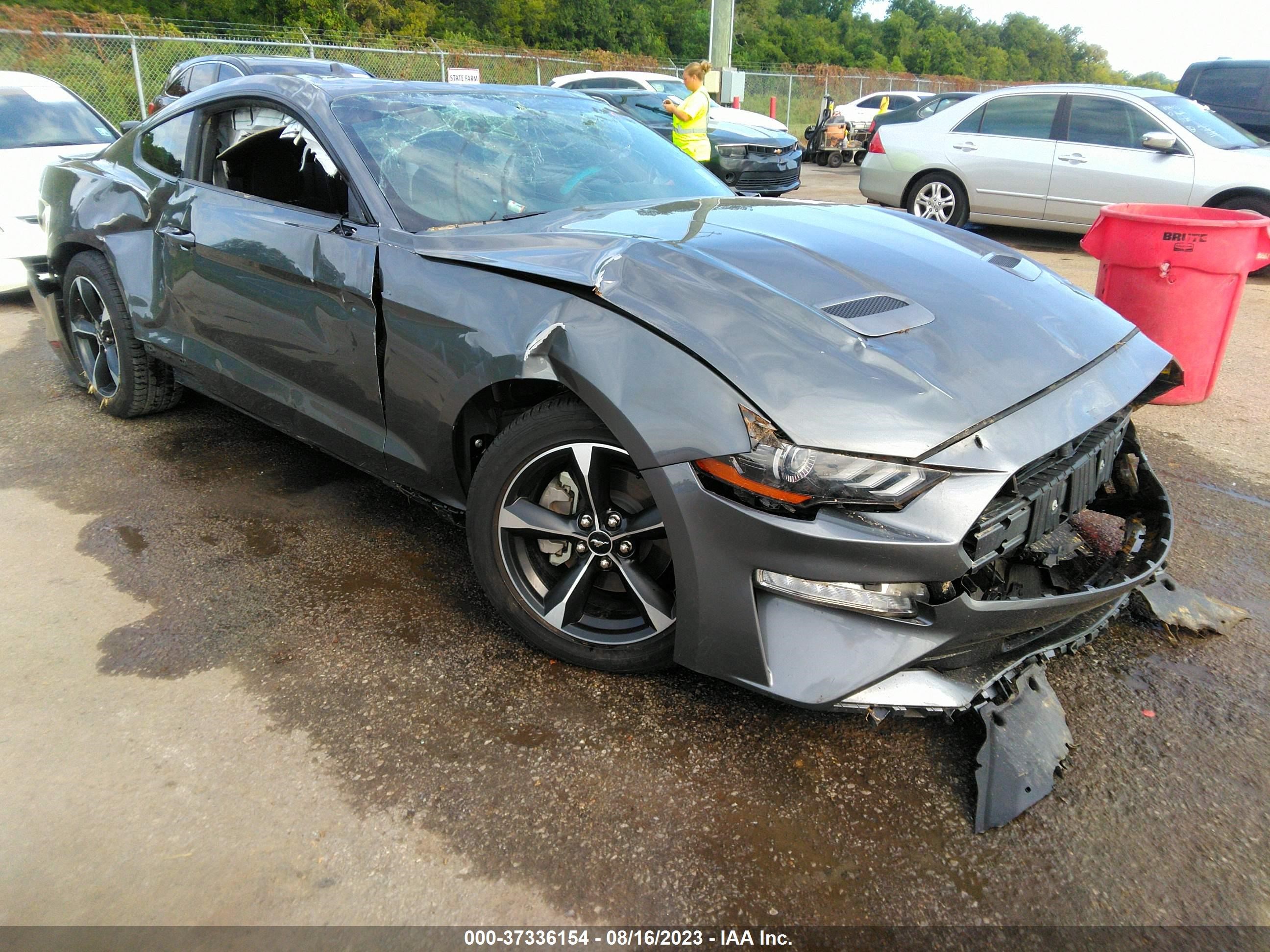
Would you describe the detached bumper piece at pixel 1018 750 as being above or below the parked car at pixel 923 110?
below

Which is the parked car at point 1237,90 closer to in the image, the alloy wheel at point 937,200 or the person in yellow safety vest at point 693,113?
the alloy wheel at point 937,200

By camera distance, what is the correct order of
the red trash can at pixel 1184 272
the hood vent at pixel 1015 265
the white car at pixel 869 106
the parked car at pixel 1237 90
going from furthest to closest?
the white car at pixel 869 106
the parked car at pixel 1237 90
the red trash can at pixel 1184 272
the hood vent at pixel 1015 265

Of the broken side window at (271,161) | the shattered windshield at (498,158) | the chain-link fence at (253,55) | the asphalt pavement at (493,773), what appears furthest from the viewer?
the chain-link fence at (253,55)

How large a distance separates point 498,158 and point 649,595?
1.71 metres

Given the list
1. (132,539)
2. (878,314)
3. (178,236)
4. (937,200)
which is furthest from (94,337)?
(937,200)

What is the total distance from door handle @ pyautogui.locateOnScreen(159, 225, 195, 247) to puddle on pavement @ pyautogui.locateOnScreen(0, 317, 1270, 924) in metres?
1.14

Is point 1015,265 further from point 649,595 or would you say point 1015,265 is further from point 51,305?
point 51,305

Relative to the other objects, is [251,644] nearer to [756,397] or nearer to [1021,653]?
[756,397]

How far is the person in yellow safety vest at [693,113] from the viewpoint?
862 centimetres

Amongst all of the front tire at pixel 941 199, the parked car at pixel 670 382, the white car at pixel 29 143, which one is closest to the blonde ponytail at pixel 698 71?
the front tire at pixel 941 199

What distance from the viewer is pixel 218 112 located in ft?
12.1

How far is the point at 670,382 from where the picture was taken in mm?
2182

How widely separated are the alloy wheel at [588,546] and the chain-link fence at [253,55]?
7268 millimetres

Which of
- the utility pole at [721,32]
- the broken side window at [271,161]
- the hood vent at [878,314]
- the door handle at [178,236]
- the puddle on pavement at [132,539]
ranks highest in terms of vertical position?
the utility pole at [721,32]
